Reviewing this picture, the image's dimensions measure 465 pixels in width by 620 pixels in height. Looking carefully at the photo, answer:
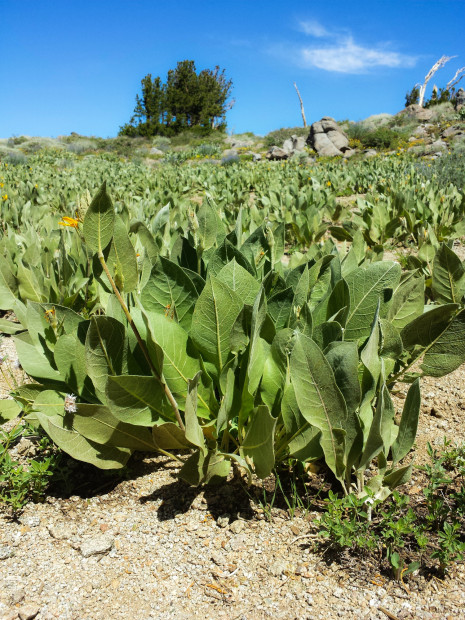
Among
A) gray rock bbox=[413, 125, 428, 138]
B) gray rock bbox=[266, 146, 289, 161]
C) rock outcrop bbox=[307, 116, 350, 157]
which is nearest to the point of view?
gray rock bbox=[266, 146, 289, 161]

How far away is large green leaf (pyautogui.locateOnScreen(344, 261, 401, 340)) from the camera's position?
1.85 m

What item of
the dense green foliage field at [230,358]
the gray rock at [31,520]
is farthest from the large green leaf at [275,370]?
the gray rock at [31,520]

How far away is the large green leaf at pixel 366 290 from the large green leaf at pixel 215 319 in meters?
0.47

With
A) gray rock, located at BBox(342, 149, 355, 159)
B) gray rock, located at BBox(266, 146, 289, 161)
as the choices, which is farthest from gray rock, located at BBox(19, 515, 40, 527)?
gray rock, located at BBox(342, 149, 355, 159)

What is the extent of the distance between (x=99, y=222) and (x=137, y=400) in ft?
1.93

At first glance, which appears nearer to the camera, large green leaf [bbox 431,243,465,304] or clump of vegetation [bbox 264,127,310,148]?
large green leaf [bbox 431,243,465,304]

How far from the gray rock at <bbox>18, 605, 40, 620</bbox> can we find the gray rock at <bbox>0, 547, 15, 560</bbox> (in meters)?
0.23

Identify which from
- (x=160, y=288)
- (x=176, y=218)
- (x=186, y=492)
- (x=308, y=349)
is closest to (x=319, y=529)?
(x=186, y=492)

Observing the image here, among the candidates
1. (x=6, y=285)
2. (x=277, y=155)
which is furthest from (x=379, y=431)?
(x=277, y=155)

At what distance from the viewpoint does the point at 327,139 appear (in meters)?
28.7

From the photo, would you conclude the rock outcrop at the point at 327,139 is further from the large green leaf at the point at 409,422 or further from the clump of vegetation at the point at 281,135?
the large green leaf at the point at 409,422

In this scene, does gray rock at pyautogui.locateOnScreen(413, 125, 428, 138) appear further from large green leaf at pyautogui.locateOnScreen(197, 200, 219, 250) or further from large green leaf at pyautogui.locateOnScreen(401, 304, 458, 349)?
large green leaf at pyautogui.locateOnScreen(401, 304, 458, 349)

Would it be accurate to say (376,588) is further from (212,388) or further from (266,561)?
(212,388)

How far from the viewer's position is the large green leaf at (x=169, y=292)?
5.98 feet
